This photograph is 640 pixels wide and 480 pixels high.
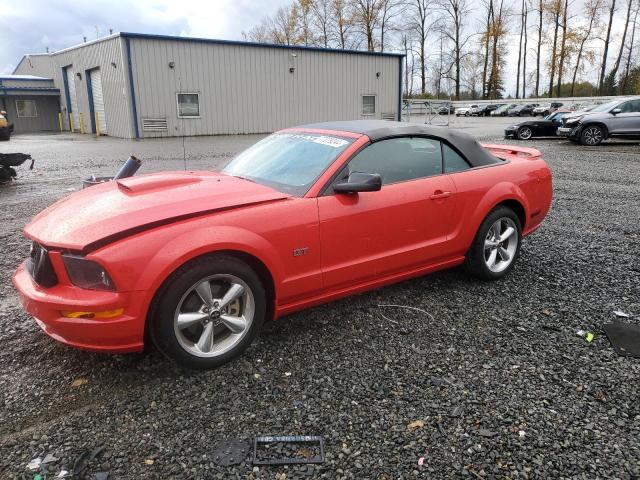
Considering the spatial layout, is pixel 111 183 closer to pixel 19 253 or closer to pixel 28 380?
pixel 28 380

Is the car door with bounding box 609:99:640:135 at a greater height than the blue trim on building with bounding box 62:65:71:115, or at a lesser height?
lesser

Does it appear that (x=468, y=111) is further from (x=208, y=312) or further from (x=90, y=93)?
(x=208, y=312)

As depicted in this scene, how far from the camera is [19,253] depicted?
5418 millimetres

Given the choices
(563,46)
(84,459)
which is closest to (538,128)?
(84,459)

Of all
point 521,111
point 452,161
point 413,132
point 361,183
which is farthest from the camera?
point 521,111

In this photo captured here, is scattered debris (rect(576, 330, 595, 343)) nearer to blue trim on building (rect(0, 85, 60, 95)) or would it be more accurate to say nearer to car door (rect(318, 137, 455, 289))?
car door (rect(318, 137, 455, 289))

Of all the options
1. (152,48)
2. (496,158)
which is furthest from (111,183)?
(152,48)

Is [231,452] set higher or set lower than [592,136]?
lower

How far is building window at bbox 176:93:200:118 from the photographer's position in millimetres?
24141

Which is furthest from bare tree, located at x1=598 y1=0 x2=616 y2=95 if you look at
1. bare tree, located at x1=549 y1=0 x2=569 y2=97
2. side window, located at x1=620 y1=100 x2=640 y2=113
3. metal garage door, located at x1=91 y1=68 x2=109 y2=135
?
metal garage door, located at x1=91 y1=68 x2=109 y2=135

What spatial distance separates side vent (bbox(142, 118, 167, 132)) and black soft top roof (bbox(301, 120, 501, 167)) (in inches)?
829

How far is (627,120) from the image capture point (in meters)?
17.3

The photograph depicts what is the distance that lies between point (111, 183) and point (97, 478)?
2.17m

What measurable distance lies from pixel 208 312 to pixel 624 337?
9.24 ft
